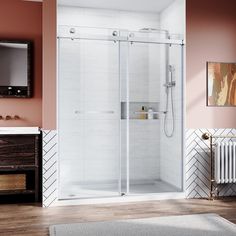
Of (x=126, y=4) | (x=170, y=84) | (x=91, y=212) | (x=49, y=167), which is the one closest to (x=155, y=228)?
(x=91, y=212)

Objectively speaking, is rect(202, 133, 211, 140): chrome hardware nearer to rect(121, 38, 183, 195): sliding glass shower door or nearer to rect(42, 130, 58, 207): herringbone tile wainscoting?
rect(121, 38, 183, 195): sliding glass shower door

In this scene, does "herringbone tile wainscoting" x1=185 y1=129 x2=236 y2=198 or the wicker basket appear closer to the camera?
the wicker basket

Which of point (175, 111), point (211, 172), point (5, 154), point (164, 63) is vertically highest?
point (164, 63)

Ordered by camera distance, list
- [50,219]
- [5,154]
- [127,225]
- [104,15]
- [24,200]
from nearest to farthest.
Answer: [127,225], [50,219], [5,154], [24,200], [104,15]

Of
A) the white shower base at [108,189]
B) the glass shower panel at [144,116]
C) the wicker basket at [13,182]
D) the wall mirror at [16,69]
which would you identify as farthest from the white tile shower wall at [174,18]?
the wicker basket at [13,182]

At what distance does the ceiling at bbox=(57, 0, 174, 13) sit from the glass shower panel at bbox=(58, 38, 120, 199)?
69 centimetres

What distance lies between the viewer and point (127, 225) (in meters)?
2.99

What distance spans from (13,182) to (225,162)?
2577 mm

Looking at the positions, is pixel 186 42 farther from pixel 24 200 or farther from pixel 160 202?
pixel 24 200

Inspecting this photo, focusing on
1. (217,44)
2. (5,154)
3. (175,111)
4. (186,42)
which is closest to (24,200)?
(5,154)

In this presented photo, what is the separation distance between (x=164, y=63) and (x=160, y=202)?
6.08 ft

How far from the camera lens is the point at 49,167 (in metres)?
3.69

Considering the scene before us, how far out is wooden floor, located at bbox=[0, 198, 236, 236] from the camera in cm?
300

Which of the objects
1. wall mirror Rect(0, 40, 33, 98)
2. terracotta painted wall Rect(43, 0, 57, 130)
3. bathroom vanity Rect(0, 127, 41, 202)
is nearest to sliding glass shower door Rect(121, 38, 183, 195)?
terracotta painted wall Rect(43, 0, 57, 130)
